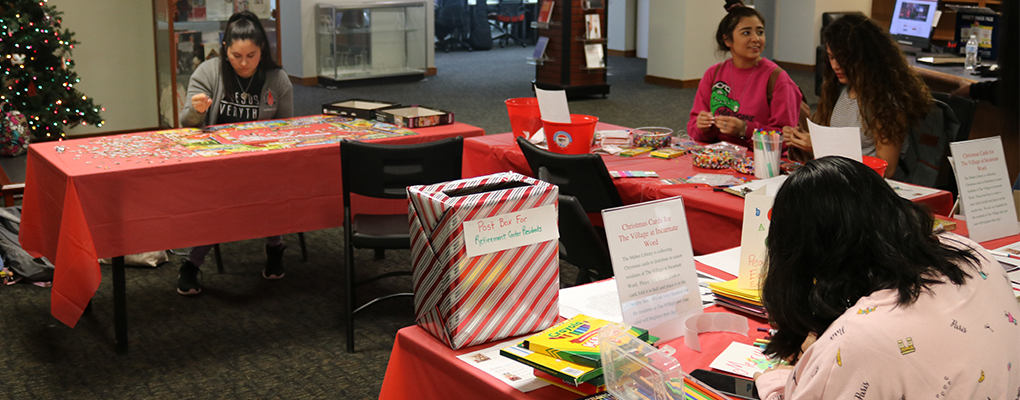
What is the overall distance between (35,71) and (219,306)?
338 centimetres

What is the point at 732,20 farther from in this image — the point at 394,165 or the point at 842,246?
the point at 842,246

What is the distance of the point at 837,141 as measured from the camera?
227cm

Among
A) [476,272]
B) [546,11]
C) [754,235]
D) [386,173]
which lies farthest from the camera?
[546,11]

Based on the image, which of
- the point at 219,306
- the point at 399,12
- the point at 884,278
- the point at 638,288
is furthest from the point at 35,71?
the point at 884,278

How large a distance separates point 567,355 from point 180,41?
20.7 ft

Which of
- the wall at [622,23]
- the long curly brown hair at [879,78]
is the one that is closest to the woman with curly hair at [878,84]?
the long curly brown hair at [879,78]

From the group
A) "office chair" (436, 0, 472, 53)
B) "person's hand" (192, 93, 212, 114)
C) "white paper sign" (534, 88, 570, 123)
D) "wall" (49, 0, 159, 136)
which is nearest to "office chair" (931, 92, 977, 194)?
"white paper sign" (534, 88, 570, 123)

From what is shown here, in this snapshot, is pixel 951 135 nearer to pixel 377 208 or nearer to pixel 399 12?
pixel 377 208

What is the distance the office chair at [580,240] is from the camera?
2.41m

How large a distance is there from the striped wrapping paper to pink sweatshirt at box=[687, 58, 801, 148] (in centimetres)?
218

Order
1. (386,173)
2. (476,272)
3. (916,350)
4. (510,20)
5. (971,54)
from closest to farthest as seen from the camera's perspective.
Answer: (916,350)
(476,272)
(386,173)
(971,54)
(510,20)

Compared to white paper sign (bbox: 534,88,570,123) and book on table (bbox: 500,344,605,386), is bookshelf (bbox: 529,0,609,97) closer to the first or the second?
white paper sign (bbox: 534,88,570,123)

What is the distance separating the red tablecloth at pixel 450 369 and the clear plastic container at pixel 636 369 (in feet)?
0.40

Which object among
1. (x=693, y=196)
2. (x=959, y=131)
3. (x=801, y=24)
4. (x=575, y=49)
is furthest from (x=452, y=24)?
(x=693, y=196)
